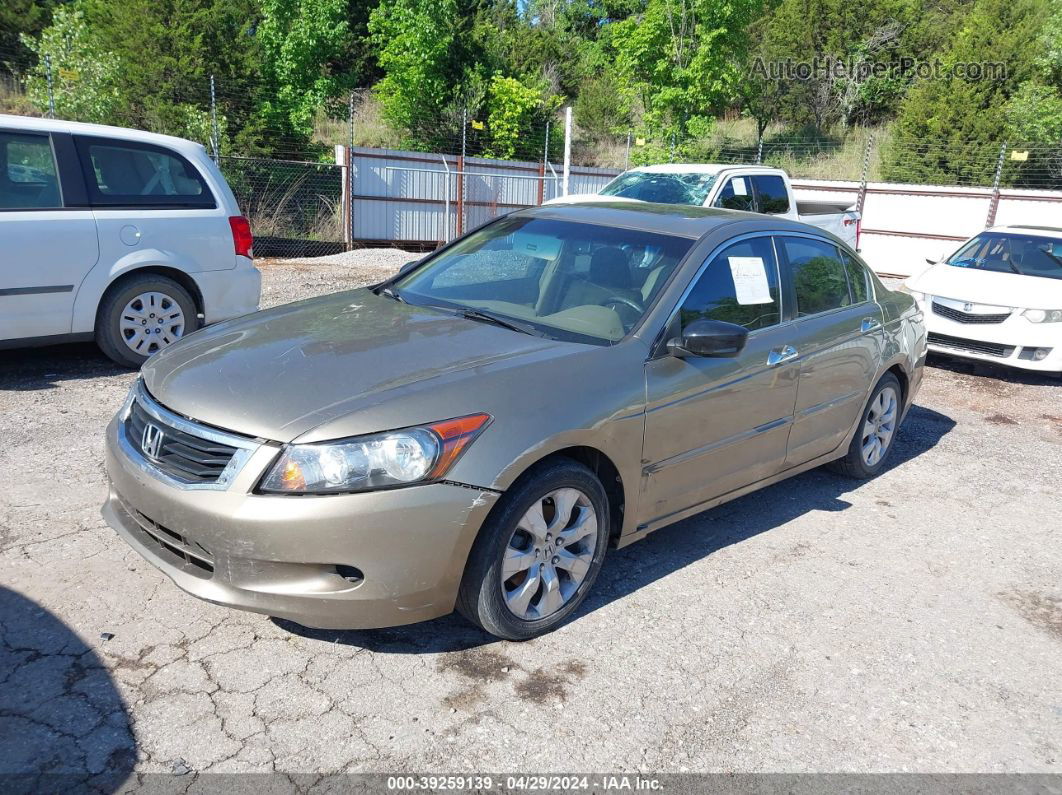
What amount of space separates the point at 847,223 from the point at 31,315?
10.7 m

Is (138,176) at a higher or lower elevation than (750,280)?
higher

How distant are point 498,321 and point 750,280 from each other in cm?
135

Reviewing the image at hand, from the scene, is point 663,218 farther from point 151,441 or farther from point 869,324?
point 151,441

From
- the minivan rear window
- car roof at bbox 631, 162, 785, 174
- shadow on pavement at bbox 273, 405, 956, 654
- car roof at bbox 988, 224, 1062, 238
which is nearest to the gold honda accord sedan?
shadow on pavement at bbox 273, 405, 956, 654

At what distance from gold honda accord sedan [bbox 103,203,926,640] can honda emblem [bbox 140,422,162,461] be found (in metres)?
0.01

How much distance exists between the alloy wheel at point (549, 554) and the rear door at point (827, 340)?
1.64 m

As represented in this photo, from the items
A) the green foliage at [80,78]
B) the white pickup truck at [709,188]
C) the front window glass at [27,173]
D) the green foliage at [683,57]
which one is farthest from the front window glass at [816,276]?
the green foliage at [683,57]

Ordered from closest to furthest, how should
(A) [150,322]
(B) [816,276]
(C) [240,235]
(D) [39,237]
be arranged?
1. (B) [816,276]
2. (D) [39,237]
3. (A) [150,322]
4. (C) [240,235]

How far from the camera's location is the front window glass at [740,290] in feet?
13.3

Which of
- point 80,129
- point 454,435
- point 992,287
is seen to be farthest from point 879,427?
point 80,129

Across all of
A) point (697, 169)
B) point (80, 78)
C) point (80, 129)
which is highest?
point (80, 78)

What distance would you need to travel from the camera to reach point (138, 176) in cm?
666

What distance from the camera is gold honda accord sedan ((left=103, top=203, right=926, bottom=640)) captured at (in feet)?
9.61

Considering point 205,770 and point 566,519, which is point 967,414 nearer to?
point 566,519
